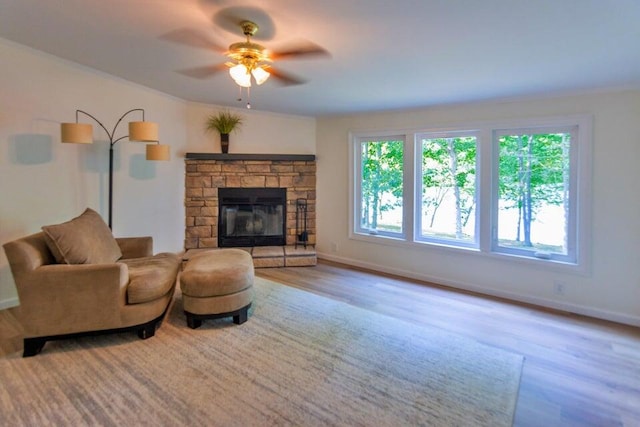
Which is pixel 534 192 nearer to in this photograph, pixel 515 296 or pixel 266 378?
pixel 515 296

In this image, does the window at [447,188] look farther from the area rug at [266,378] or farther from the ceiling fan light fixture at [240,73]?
the ceiling fan light fixture at [240,73]

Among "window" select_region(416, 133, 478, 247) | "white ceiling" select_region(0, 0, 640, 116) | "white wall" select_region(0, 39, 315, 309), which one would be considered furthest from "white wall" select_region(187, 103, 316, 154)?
"window" select_region(416, 133, 478, 247)

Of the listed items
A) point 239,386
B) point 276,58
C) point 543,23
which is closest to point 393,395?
point 239,386

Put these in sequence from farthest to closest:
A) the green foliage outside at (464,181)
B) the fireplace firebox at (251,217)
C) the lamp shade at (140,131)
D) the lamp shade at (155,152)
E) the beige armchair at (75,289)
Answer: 1. the fireplace firebox at (251,217)
2. the lamp shade at (155,152)
3. the green foliage outside at (464,181)
4. the lamp shade at (140,131)
5. the beige armchair at (75,289)

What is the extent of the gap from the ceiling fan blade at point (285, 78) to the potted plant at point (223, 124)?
1.62 metres

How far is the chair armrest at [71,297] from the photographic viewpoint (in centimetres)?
231

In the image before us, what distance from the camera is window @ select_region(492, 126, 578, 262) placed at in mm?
3434

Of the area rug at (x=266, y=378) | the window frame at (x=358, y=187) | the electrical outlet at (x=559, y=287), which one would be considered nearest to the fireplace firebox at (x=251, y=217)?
the window frame at (x=358, y=187)

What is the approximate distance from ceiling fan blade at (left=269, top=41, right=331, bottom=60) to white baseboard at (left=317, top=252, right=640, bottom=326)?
9.66ft

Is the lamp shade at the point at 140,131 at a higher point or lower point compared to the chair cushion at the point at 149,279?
higher

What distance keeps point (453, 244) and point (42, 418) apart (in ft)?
13.1

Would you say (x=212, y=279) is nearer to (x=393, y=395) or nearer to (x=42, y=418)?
(x=42, y=418)

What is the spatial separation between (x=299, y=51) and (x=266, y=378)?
239 centimetres

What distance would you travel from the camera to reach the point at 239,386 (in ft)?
6.87
